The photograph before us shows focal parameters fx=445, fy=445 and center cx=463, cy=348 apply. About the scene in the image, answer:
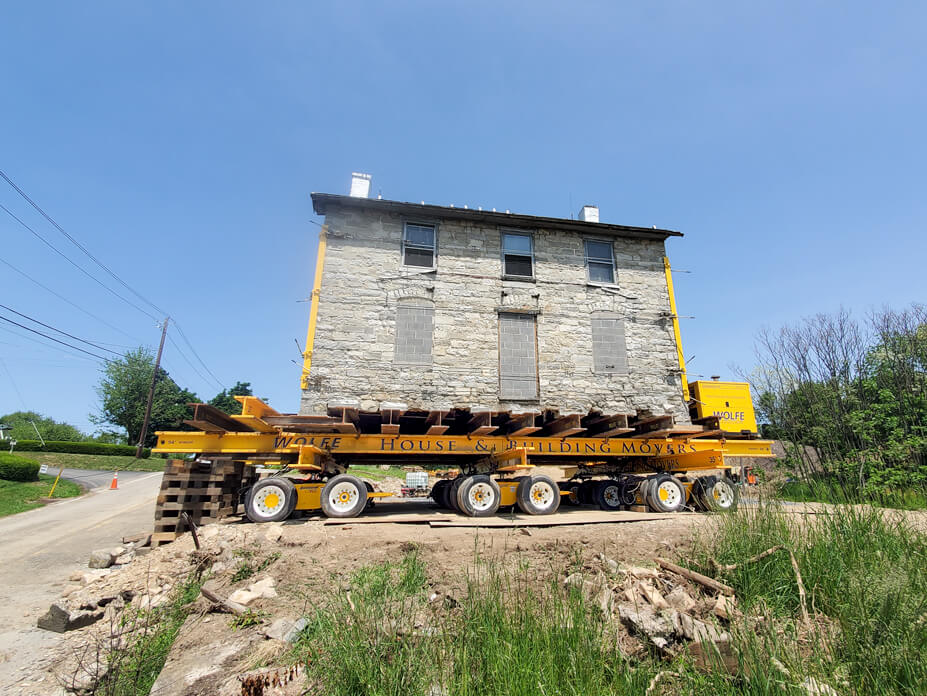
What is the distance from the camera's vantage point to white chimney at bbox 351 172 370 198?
1436cm

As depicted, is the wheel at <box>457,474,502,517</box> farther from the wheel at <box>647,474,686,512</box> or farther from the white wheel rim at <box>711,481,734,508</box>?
the white wheel rim at <box>711,481,734,508</box>

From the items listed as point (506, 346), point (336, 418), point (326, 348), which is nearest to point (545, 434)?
point (506, 346)

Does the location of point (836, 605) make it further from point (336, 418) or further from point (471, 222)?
point (471, 222)

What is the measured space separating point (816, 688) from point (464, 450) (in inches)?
310

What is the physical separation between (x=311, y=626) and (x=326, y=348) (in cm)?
823

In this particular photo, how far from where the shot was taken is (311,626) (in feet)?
15.1

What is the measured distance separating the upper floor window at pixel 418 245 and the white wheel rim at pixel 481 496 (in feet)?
22.1

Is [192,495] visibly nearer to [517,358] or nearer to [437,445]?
[437,445]

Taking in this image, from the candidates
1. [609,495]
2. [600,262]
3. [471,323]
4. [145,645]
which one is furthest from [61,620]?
[600,262]

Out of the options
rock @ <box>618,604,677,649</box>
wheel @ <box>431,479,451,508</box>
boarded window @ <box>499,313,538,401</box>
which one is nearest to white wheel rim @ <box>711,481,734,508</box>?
boarded window @ <box>499,313,538,401</box>

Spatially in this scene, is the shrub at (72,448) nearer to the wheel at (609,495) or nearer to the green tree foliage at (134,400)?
the green tree foliage at (134,400)

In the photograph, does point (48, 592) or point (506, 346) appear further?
point (506, 346)

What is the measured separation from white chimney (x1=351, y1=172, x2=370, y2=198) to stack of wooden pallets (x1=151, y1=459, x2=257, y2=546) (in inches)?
349

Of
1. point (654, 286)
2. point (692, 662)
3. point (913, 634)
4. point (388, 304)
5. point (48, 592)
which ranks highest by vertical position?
point (654, 286)
